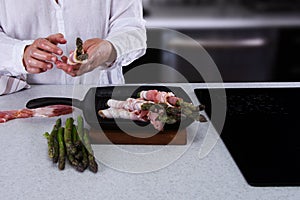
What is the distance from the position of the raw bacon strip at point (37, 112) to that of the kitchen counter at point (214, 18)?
5.84 ft

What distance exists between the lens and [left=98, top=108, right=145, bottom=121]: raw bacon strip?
1.00 metres

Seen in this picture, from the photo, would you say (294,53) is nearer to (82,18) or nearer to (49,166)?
(82,18)

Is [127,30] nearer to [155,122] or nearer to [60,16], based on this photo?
[60,16]

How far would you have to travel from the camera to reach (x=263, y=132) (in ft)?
3.39

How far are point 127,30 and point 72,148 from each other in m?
0.73

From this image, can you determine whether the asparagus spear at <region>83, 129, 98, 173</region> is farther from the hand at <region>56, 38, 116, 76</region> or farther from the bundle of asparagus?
the hand at <region>56, 38, 116, 76</region>

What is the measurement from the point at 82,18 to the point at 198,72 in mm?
1576

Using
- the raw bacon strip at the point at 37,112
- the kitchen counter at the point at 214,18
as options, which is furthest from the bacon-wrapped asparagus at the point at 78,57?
the kitchen counter at the point at 214,18

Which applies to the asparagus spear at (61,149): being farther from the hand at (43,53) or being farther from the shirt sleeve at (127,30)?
the shirt sleeve at (127,30)

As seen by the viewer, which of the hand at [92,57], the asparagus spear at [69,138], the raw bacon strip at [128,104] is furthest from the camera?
the hand at [92,57]

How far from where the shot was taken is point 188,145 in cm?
100

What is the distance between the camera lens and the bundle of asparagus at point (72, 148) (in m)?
0.88

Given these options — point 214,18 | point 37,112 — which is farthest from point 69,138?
point 214,18

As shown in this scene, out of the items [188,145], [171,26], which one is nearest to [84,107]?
[188,145]
